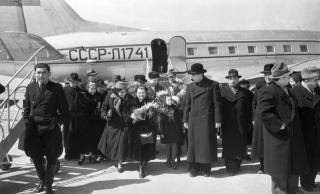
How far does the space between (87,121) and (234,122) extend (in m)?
2.85

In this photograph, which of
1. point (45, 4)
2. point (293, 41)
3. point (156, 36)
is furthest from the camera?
point (45, 4)

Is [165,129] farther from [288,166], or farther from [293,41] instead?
[293,41]

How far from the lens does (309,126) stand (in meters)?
4.83

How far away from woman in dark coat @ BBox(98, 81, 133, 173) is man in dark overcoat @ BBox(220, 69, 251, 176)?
1.66 metres

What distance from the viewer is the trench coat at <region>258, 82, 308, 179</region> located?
4285mm

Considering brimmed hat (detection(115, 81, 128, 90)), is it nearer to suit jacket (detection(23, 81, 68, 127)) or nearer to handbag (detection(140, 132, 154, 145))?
handbag (detection(140, 132, 154, 145))

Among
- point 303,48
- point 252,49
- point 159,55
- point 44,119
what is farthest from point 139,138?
point 303,48

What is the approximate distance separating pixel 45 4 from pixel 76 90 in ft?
45.7

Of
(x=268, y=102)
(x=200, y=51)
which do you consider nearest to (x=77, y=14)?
(x=200, y=51)

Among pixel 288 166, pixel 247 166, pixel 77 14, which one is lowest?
pixel 247 166

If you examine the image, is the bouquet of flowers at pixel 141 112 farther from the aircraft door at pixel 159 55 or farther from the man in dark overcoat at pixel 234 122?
the aircraft door at pixel 159 55

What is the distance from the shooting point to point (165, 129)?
21.8 feet

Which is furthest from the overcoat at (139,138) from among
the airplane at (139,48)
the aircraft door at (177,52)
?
the aircraft door at (177,52)

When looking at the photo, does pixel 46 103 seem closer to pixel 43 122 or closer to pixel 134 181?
pixel 43 122
